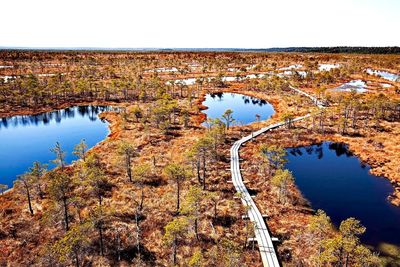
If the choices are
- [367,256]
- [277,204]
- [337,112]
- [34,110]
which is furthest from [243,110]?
[367,256]

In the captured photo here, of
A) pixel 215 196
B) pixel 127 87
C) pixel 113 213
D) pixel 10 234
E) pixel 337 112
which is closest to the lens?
pixel 10 234

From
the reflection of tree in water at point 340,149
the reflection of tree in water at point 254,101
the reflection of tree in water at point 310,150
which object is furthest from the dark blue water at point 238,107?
the reflection of tree in water at point 340,149

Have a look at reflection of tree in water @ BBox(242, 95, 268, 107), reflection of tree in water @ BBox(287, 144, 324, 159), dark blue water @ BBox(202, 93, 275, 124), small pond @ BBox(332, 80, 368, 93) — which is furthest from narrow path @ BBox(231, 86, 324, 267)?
small pond @ BBox(332, 80, 368, 93)

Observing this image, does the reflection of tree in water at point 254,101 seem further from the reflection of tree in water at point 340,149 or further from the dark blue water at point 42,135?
the dark blue water at point 42,135

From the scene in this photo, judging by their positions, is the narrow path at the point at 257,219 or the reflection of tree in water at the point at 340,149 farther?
the reflection of tree in water at the point at 340,149

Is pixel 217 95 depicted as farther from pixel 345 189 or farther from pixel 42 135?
pixel 345 189

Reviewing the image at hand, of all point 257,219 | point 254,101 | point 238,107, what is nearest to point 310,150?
point 257,219

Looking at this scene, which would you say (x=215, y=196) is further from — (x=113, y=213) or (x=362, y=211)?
(x=362, y=211)
